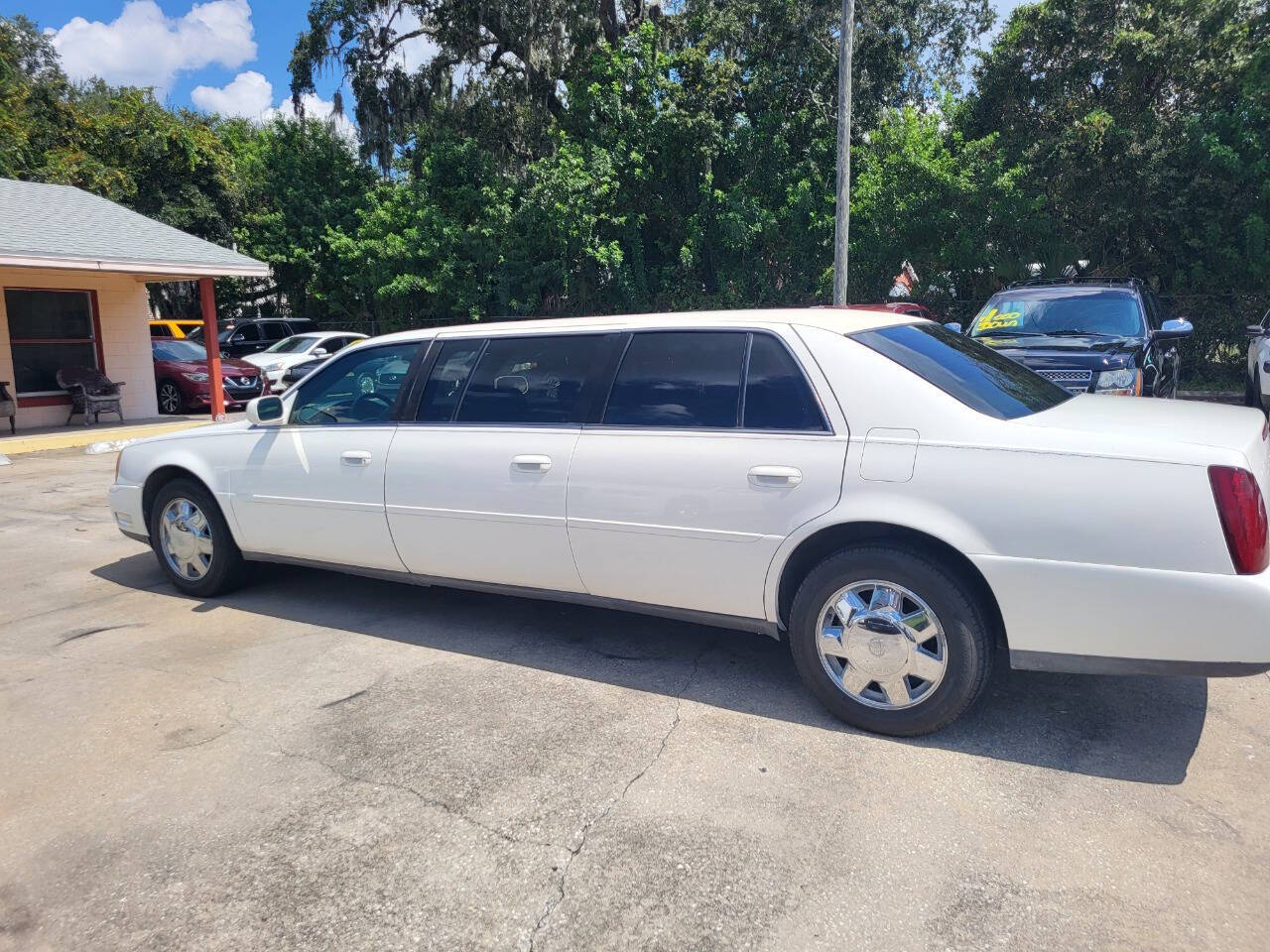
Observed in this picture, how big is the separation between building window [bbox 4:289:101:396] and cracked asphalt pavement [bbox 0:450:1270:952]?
1268 cm

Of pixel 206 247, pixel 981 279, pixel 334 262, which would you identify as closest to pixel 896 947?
pixel 981 279

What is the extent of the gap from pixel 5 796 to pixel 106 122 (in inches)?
1117

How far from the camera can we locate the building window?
1507 cm

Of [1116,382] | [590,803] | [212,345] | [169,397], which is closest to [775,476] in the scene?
[590,803]

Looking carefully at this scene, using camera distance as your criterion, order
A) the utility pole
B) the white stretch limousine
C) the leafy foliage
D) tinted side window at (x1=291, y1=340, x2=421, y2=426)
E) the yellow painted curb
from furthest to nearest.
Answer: the leafy foliage
the utility pole
the yellow painted curb
tinted side window at (x1=291, y1=340, x2=421, y2=426)
the white stretch limousine

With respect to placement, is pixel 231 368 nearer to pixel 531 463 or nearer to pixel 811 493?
pixel 531 463

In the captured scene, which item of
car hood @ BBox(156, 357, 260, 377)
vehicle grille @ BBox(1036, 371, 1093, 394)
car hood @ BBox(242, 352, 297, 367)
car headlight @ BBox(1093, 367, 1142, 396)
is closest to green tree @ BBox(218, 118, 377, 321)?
car hood @ BBox(242, 352, 297, 367)

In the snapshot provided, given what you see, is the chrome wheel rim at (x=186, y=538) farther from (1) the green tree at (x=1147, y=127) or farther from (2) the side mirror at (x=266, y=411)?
(1) the green tree at (x=1147, y=127)

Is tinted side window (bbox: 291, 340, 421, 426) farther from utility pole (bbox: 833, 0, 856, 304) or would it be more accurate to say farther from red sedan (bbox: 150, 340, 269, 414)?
red sedan (bbox: 150, 340, 269, 414)

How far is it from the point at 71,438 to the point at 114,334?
2952mm

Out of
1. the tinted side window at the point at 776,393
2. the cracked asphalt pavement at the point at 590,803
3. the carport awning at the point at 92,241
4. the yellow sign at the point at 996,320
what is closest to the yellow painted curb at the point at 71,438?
the carport awning at the point at 92,241

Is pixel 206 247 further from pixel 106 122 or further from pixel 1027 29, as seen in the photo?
pixel 1027 29

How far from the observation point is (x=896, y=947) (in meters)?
2.48

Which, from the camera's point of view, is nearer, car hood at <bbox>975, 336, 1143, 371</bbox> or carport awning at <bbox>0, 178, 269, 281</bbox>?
car hood at <bbox>975, 336, 1143, 371</bbox>
